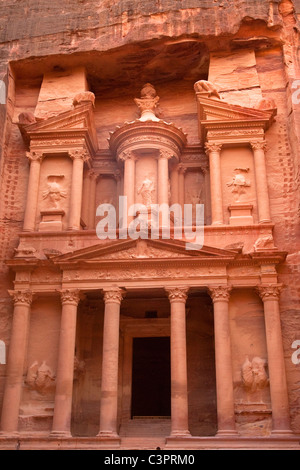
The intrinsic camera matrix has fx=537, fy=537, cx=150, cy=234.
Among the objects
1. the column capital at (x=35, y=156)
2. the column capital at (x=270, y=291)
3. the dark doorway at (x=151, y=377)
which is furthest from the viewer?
the column capital at (x=35, y=156)

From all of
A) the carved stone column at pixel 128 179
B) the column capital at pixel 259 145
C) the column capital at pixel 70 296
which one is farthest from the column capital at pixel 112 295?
the column capital at pixel 259 145

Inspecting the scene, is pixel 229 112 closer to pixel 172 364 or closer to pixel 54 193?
pixel 54 193

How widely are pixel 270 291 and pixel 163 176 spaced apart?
514 cm

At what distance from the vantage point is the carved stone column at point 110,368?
13719mm

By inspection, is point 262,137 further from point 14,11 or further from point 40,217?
point 14,11

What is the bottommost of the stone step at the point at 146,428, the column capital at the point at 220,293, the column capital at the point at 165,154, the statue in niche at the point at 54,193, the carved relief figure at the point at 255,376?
the stone step at the point at 146,428

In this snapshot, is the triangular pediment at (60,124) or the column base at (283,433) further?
the triangular pediment at (60,124)

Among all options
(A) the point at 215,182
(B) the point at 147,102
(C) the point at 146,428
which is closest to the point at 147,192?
(A) the point at 215,182

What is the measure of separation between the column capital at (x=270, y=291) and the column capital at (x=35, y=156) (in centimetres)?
829

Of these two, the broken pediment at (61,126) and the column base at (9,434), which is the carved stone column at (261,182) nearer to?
the broken pediment at (61,126)

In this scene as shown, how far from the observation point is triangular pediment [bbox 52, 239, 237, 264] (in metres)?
15.1

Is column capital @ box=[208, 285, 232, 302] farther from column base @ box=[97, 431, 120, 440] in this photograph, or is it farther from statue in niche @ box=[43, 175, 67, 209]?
statue in niche @ box=[43, 175, 67, 209]

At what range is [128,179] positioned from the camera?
17.3m
